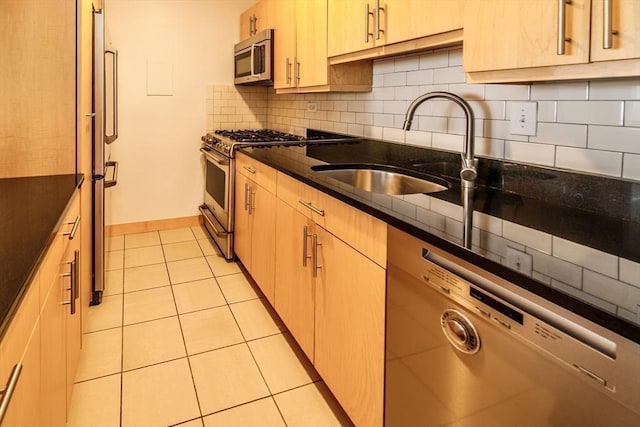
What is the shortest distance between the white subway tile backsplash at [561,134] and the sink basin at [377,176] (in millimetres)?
544

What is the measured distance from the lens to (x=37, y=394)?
94cm

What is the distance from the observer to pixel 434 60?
1937mm

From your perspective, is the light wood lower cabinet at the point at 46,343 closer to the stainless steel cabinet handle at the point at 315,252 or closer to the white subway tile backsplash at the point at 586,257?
the stainless steel cabinet handle at the point at 315,252

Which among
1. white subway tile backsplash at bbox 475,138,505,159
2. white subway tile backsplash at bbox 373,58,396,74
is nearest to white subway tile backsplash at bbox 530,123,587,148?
white subway tile backsplash at bbox 475,138,505,159

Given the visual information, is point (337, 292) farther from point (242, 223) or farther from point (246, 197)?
point (242, 223)

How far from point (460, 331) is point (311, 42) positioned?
2.04 meters

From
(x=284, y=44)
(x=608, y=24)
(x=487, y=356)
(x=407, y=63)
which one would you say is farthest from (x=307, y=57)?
(x=487, y=356)

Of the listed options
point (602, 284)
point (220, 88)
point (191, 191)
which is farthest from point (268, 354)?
point (220, 88)

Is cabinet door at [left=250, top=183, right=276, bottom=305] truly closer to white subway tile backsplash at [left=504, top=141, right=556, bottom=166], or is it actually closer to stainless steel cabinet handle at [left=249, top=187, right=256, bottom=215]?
stainless steel cabinet handle at [left=249, top=187, right=256, bottom=215]

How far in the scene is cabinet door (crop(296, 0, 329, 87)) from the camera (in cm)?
237

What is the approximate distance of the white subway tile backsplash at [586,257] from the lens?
74cm

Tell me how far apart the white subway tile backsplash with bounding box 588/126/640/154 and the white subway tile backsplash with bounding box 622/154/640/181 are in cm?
2

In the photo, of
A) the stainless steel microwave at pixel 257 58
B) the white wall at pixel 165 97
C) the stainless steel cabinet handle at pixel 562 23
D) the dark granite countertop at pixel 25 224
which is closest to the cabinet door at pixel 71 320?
the dark granite countertop at pixel 25 224

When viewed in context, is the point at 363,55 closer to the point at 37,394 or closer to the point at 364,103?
the point at 364,103
